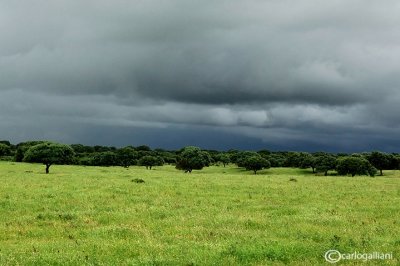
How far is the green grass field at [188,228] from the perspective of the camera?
14453 mm

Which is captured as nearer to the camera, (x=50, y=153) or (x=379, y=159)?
(x=50, y=153)

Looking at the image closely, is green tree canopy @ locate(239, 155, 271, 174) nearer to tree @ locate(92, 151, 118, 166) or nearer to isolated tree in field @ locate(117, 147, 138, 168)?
isolated tree in field @ locate(117, 147, 138, 168)

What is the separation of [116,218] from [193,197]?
1148cm

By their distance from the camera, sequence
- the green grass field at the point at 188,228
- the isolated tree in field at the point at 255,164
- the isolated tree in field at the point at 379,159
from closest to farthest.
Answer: the green grass field at the point at 188,228, the isolated tree in field at the point at 255,164, the isolated tree in field at the point at 379,159

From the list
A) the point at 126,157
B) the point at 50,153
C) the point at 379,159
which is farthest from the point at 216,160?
the point at 50,153

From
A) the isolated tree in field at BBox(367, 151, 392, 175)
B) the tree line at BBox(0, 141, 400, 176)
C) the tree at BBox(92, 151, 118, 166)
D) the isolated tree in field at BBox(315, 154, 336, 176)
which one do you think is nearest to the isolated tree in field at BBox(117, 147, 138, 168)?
the tree line at BBox(0, 141, 400, 176)

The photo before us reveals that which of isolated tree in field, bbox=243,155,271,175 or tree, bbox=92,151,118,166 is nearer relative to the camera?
Answer: isolated tree in field, bbox=243,155,271,175

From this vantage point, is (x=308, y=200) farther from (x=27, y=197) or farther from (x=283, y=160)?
(x=283, y=160)

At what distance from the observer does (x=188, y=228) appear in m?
19.9

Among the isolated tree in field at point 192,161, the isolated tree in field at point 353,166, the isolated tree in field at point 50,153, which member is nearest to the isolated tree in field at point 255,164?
the isolated tree in field at point 192,161

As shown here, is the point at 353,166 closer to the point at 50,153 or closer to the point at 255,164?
the point at 255,164

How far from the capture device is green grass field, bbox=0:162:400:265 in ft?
47.4

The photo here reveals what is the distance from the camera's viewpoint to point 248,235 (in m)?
18.3

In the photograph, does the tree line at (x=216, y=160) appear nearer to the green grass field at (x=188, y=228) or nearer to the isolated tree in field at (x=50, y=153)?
the isolated tree in field at (x=50, y=153)
